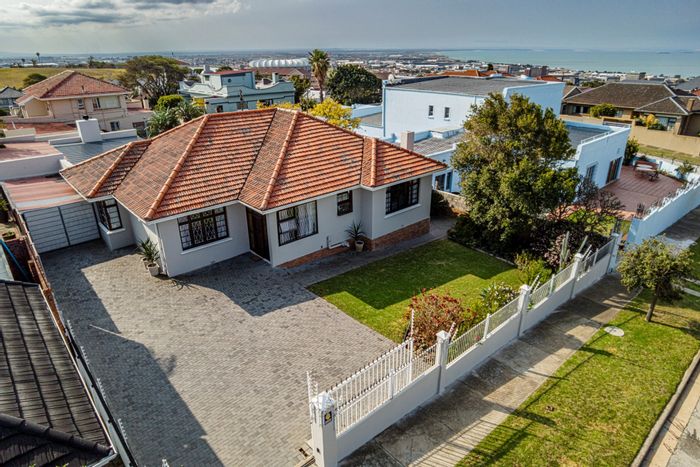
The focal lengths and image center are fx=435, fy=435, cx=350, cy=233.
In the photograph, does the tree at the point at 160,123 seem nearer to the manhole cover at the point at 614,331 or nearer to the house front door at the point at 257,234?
the house front door at the point at 257,234

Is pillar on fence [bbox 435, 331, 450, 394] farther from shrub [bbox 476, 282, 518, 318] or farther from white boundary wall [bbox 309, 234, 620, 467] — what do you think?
shrub [bbox 476, 282, 518, 318]

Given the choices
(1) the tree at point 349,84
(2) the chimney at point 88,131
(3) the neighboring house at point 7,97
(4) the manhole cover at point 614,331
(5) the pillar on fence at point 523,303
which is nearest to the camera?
(5) the pillar on fence at point 523,303

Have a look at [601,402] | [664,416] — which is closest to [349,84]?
[601,402]

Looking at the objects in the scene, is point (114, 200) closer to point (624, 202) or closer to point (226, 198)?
point (226, 198)

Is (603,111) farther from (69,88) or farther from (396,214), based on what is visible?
(69,88)

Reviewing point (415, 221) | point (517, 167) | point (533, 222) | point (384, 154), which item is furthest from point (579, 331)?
point (384, 154)

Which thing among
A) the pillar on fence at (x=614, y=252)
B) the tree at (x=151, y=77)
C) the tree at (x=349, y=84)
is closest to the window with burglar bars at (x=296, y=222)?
the pillar on fence at (x=614, y=252)
